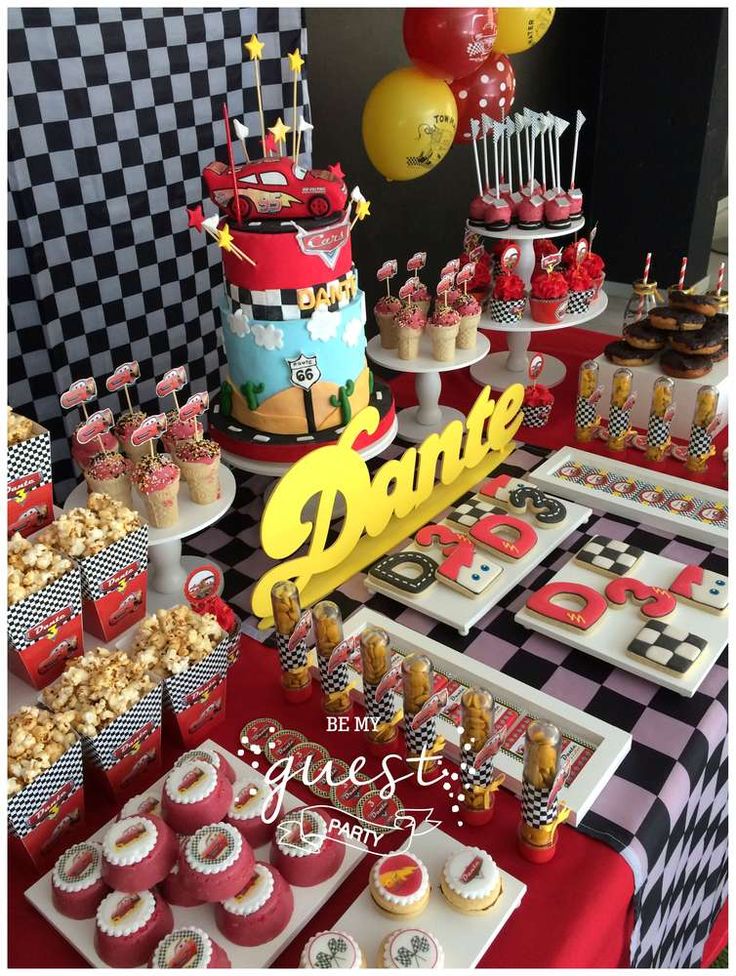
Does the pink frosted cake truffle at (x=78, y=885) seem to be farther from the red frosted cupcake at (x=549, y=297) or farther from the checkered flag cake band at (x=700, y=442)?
the red frosted cupcake at (x=549, y=297)

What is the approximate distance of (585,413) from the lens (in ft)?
9.24

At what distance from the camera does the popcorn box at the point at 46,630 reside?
4.97 ft

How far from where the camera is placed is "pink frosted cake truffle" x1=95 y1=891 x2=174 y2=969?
1.27 meters

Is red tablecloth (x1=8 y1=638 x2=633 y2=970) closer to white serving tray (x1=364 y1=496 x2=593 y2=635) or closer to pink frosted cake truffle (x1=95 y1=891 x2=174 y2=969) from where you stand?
pink frosted cake truffle (x1=95 y1=891 x2=174 y2=969)

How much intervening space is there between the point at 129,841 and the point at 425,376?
193cm

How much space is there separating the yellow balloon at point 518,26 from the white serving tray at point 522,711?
240cm

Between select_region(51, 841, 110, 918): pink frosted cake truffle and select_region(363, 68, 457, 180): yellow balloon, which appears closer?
select_region(51, 841, 110, 918): pink frosted cake truffle

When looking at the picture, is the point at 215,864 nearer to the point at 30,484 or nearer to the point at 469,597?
the point at 30,484

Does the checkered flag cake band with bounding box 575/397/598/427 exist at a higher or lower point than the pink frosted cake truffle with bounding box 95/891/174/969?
higher

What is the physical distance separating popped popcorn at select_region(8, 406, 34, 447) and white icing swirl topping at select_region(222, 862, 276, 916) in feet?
3.03

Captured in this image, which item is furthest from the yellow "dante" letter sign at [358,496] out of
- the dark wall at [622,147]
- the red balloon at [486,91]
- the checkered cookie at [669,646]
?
the dark wall at [622,147]

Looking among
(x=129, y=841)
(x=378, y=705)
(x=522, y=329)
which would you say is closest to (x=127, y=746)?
(x=129, y=841)

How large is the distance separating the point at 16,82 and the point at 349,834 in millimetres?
2092

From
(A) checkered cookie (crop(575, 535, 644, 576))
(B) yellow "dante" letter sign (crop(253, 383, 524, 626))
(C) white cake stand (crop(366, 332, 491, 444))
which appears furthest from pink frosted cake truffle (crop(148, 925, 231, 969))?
(C) white cake stand (crop(366, 332, 491, 444))
